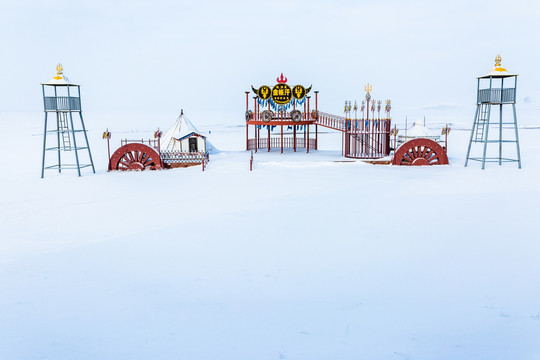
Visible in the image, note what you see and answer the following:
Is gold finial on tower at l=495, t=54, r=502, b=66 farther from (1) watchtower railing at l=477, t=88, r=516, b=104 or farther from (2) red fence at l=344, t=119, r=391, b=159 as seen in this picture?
(2) red fence at l=344, t=119, r=391, b=159

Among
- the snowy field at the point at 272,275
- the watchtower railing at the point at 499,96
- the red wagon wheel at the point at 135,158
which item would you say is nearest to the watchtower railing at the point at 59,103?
the red wagon wheel at the point at 135,158

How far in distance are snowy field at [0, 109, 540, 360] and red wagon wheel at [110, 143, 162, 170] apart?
269 inches

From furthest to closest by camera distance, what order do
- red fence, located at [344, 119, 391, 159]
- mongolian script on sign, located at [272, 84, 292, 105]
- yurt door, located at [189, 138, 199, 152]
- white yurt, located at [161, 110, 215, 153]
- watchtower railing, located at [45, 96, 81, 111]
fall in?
1. mongolian script on sign, located at [272, 84, 292, 105]
2. yurt door, located at [189, 138, 199, 152]
3. white yurt, located at [161, 110, 215, 153]
4. red fence, located at [344, 119, 391, 159]
5. watchtower railing, located at [45, 96, 81, 111]

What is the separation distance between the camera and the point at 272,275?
884cm

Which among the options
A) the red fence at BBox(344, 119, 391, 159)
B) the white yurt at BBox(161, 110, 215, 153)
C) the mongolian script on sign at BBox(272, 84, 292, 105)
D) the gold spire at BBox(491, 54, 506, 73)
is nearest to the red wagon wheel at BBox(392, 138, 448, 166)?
the red fence at BBox(344, 119, 391, 159)

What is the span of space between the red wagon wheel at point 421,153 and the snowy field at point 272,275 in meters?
7.17

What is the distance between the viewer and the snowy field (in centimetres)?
651

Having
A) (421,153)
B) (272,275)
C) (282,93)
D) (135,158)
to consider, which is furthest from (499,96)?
(135,158)

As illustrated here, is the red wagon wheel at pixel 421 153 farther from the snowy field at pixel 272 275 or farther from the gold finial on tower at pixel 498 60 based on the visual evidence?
the snowy field at pixel 272 275

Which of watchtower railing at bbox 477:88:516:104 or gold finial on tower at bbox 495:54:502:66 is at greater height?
gold finial on tower at bbox 495:54:502:66

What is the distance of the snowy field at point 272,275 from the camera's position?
21.4 feet

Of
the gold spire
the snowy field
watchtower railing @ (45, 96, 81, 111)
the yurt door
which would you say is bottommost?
the snowy field

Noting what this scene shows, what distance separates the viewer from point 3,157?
36656 mm

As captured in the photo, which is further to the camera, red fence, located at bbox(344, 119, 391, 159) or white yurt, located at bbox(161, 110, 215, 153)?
white yurt, located at bbox(161, 110, 215, 153)
